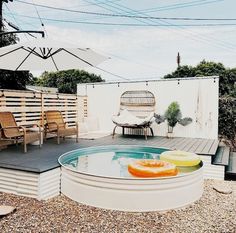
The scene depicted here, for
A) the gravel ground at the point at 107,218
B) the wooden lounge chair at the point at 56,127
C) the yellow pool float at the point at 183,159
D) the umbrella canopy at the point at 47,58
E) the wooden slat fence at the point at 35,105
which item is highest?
the umbrella canopy at the point at 47,58

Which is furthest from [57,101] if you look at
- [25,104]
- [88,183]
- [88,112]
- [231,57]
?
[231,57]

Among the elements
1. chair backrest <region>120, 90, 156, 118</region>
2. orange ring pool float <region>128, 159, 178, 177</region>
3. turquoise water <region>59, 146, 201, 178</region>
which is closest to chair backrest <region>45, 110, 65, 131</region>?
turquoise water <region>59, 146, 201, 178</region>

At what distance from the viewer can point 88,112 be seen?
33.1 ft

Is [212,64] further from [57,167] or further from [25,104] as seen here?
[57,167]

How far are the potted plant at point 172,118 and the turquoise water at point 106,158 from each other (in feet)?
7.46

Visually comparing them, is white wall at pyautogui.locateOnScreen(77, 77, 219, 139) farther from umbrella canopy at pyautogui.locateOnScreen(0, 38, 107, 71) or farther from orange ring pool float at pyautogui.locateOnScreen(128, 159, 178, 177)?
orange ring pool float at pyautogui.locateOnScreen(128, 159, 178, 177)

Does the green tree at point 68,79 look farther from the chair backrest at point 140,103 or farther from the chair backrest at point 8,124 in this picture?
the chair backrest at point 8,124

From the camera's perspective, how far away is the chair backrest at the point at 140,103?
8.87m

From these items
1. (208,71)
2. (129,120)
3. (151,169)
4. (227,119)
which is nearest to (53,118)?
(129,120)

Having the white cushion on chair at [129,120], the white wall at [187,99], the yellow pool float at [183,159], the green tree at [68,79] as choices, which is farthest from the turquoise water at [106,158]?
the green tree at [68,79]

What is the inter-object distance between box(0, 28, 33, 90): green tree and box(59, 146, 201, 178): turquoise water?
6924 millimetres

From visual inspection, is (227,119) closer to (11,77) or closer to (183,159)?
(183,159)

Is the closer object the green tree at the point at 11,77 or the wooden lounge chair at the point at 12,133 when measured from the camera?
the wooden lounge chair at the point at 12,133

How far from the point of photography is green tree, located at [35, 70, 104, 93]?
22.0 m
